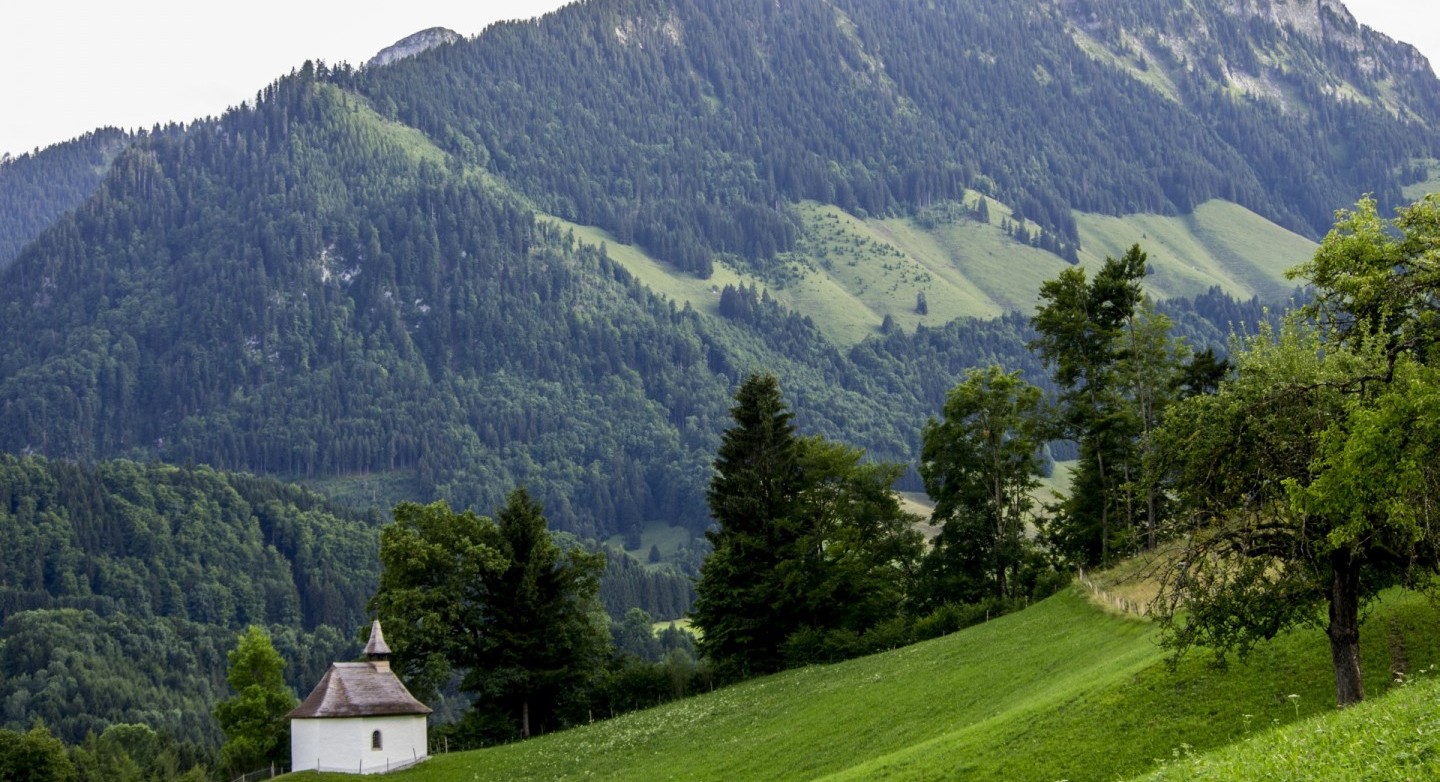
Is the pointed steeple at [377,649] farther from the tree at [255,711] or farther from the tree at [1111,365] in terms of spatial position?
the tree at [1111,365]

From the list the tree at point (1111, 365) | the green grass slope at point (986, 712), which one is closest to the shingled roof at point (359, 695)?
the green grass slope at point (986, 712)

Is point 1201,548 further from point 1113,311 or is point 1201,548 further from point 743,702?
point 1113,311

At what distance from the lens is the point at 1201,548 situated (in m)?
37.1

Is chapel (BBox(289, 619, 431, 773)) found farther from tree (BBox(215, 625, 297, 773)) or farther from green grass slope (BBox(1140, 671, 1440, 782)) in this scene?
green grass slope (BBox(1140, 671, 1440, 782))

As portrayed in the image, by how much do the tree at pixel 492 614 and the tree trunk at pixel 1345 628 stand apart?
58358 millimetres

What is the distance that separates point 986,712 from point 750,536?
3824 centimetres

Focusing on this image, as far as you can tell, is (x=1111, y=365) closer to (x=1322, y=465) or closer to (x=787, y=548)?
(x=787, y=548)

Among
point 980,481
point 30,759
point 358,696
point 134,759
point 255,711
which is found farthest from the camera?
point 134,759

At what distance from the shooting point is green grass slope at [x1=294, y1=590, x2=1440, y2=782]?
3962 centimetres

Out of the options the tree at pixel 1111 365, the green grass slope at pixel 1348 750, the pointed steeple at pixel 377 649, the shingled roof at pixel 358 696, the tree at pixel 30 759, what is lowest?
the tree at pixel 30 759

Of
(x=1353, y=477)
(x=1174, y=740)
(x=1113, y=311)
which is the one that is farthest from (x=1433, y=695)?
(x=1113, y=311)

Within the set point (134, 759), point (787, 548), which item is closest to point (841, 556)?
point (787, 548)

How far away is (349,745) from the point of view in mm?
73750

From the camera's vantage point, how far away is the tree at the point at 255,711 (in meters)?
95.1
